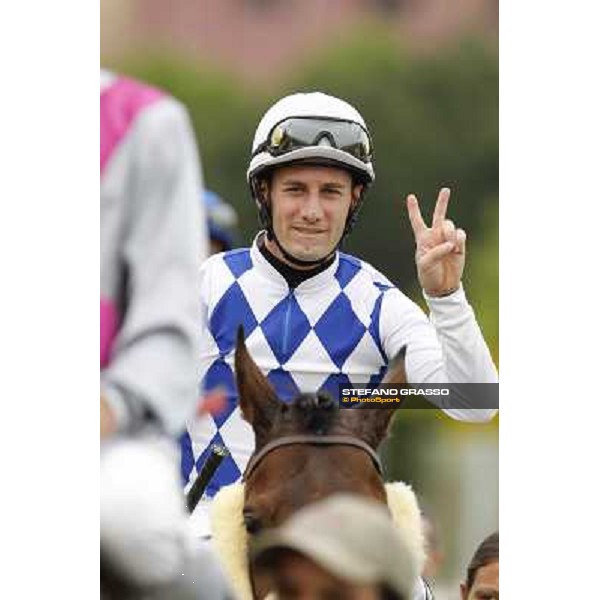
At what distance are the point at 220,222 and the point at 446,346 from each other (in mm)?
654

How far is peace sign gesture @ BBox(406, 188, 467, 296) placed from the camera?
370 centimetres

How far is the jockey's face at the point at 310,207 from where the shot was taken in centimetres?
362

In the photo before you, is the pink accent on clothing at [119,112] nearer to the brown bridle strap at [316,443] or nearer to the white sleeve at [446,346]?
the brown bridle strap at [316,443]

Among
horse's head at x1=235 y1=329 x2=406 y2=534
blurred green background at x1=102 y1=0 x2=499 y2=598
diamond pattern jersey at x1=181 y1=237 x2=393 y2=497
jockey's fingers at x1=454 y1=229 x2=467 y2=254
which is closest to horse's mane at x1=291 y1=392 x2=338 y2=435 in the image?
horse's head at x1=235 y1=329 x2=406 y2=534

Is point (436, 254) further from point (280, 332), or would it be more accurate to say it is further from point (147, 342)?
point (147, 342)

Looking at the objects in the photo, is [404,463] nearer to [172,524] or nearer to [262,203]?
[262,203]

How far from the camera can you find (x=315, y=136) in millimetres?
3596

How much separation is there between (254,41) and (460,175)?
623 mm

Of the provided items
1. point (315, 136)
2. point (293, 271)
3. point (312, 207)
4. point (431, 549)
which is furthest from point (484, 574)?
point (315, 136)

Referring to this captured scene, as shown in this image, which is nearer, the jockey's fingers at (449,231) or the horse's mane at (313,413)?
the horse's mane at (313,413)

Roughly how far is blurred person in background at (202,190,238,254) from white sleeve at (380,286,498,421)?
1.59ft

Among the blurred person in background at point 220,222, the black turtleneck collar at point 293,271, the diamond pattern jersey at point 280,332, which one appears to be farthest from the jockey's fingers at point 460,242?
the blurred person in background at point 220,222

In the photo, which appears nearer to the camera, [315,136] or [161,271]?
[161,271]
